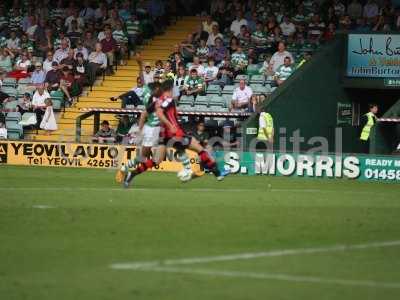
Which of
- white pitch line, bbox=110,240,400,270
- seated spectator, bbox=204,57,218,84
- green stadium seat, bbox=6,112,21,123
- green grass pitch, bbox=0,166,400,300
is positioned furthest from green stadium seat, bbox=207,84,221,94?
white pitch line, bbox=110,240,400,270

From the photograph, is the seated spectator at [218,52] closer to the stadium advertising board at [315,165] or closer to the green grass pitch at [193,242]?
the stadium advertising board at [315,165]

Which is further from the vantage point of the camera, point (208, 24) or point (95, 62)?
point (95, 62)

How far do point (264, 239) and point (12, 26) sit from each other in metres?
25.0

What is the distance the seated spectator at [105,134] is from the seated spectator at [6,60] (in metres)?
5.66

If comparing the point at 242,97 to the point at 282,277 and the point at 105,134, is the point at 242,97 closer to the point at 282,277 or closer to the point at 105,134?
the point at 105,134

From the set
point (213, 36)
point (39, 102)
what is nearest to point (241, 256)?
point (39, 102)

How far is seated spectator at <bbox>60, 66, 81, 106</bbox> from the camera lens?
32.3 meters

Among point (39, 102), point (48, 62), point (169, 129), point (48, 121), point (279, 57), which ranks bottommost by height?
point (48, 121)

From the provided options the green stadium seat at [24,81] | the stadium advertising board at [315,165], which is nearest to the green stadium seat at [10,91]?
the green stadium seat at [24,81]

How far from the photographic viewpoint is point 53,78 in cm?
3256

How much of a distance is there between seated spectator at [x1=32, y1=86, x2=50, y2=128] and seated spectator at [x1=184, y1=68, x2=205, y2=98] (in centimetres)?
392

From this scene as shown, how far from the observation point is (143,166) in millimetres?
20297

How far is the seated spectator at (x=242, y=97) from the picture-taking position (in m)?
29.4

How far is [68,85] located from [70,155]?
447 centimetres
